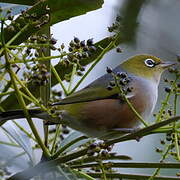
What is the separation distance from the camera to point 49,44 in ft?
3.30

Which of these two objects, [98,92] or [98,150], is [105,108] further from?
[98,150]

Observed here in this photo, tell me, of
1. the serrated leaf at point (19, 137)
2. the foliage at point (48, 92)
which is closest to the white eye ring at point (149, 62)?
the foliage at point (48, 92)

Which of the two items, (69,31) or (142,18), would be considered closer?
(142,18)

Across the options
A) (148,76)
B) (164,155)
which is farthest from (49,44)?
(148,76)

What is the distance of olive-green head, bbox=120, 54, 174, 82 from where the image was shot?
7.08 ft

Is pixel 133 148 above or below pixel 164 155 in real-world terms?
above

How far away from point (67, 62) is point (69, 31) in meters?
0.80

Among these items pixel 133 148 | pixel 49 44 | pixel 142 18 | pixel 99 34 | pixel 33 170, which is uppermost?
pixel 99 34

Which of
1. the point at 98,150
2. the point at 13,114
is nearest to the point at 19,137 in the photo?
the point at 13,114

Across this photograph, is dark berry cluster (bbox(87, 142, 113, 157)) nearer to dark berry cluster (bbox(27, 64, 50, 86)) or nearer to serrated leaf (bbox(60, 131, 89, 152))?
dark berry cluster (bbox(27, 64, 50, 86))

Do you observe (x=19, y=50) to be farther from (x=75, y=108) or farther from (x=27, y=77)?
(x=75, y=108)

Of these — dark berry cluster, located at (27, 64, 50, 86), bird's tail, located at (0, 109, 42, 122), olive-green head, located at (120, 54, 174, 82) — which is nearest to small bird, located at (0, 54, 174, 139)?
olive-green head, located at (120, 54, 174, 82)

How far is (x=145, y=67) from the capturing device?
225cm

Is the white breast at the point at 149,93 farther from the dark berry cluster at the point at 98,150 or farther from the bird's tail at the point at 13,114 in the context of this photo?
the dark berry cluster at the point at 98,150
